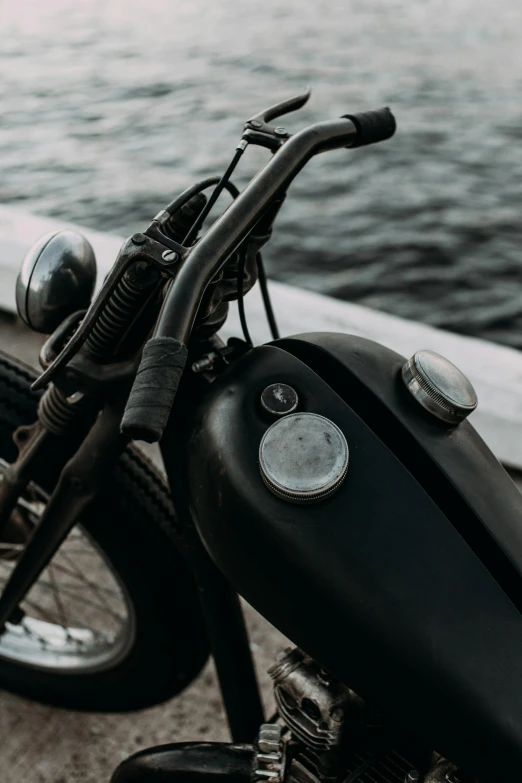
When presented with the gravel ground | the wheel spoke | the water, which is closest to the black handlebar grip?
the wheel spoke

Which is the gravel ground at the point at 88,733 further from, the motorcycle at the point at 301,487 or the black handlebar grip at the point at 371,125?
the black handlebar grip at the point at 371,125

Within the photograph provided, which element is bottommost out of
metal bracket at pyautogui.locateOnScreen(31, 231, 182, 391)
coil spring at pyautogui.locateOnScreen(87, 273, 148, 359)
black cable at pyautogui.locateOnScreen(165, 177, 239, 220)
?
coil spring at pyautogui.locateOnScreen(87, 273, 148, 359)

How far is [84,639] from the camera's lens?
156cm

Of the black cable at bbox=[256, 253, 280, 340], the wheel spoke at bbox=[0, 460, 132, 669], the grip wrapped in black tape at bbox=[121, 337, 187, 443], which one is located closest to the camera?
the grip wrapped in black tape at bbox=[121, 337, 187, 443]

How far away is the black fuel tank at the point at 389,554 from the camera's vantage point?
0.73m

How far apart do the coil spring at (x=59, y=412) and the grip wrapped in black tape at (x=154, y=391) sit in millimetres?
321

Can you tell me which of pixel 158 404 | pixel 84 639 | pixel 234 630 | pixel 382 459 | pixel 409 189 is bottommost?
pixel 409 189

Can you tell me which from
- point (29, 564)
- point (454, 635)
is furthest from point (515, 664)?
point (29, 564)

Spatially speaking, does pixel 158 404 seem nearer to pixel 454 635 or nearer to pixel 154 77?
pixel 454 635

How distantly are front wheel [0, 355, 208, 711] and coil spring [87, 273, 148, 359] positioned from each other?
0.33m

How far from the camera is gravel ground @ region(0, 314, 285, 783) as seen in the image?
4.89 ft

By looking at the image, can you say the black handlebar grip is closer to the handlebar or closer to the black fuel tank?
the handlebar

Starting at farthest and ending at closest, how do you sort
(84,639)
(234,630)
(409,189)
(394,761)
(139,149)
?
(139,149) → (409,189) → (84,639) → (234,630) → (394,761)

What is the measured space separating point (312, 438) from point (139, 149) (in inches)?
240
